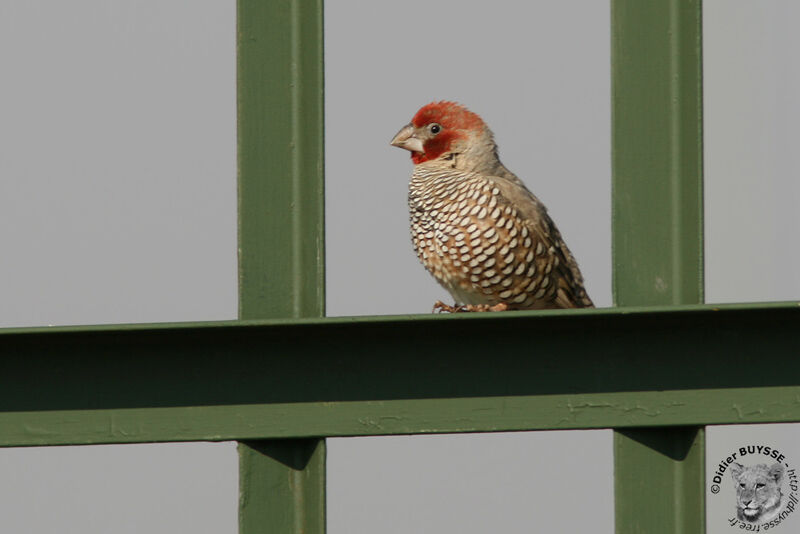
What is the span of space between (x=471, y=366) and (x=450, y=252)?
3.98ft

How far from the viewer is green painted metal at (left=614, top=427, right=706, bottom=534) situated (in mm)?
3619

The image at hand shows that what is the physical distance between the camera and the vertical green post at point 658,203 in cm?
364

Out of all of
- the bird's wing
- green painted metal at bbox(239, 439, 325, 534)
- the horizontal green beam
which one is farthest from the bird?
green painted metal at bbox(239, 439, 325, 534)

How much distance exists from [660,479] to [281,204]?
1394mm

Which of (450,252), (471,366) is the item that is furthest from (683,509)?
(450,252)

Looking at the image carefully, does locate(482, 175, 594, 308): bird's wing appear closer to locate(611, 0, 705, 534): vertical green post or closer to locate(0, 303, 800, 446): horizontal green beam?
locate(611, 0, 705, 534): vertical green post

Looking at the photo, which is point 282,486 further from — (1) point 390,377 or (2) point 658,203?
(2) point 658,203

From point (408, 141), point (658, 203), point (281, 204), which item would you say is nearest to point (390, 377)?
point (281, 204)

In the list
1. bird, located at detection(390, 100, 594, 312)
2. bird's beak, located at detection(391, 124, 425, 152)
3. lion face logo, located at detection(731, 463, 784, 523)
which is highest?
bird's beak, located at detection(391, 124, 425, 152)

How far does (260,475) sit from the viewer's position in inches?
145

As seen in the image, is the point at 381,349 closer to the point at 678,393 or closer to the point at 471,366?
the point at 471,366

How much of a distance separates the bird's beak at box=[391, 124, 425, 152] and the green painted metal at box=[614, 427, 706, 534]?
1988 millimetres

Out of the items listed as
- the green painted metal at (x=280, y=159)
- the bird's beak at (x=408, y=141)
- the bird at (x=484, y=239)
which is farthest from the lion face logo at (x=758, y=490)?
the bird's beak at (x=408, y=141)

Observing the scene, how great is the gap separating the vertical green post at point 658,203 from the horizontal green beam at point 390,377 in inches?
5.8
